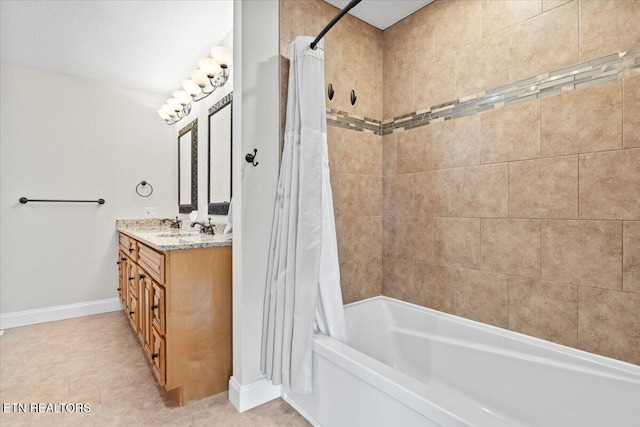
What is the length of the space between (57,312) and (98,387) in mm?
1657

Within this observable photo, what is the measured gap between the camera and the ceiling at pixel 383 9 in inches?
77.2

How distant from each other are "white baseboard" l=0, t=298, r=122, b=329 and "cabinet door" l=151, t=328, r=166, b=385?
1830 mm

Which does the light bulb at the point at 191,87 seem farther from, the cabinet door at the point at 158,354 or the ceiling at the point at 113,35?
the cabinet door at the point at 158,354

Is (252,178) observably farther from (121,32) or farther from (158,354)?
(121,32)

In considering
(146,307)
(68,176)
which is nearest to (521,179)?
(146,307)

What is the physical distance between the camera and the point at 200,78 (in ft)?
7.44

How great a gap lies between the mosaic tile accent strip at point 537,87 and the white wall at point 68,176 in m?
2.82

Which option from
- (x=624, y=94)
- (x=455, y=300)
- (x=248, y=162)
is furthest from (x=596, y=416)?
(x=248, y=162)

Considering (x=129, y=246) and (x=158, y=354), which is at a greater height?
(x=129, y=246)

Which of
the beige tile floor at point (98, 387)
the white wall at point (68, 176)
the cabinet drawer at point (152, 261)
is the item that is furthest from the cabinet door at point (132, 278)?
the white wall at point (68, 176)

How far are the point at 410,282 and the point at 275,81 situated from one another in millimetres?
1463

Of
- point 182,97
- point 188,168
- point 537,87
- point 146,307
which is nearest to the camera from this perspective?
point 537,87

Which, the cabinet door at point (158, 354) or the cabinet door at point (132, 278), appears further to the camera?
the cabinet door at point (132, 278)

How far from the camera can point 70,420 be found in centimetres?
157
